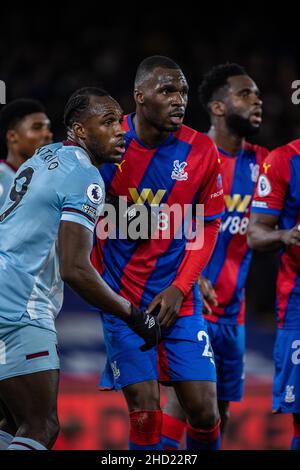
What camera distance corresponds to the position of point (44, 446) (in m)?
4.07

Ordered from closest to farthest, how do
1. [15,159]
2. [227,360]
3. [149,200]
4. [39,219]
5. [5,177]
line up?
[39,219]
[149,200]
[227,360]
[5,177]
[15,159]

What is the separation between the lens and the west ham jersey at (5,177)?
6.20 meters

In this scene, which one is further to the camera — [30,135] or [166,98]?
[30,135]

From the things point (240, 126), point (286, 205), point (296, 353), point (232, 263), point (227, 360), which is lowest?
point (227, 360)

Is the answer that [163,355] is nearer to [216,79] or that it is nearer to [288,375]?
[288,375]

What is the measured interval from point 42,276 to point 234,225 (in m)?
2.24

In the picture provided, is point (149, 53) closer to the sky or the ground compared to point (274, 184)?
closer to the sky

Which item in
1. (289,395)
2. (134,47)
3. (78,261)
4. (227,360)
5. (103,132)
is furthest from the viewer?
(134,47)

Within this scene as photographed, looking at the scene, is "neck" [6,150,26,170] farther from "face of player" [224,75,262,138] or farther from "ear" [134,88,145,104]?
"ear" [134,88,145,104]

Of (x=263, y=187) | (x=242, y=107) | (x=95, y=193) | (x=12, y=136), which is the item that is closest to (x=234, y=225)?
(x=263, y=187)

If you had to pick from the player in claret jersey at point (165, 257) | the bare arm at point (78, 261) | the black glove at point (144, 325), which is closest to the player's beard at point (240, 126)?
the player in claret jersey at point (165, 257)

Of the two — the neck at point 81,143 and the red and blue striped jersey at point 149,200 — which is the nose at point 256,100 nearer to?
the red and blue striped jersey at point 149,200

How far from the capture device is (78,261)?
4.09m

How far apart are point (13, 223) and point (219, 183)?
1555 mm
